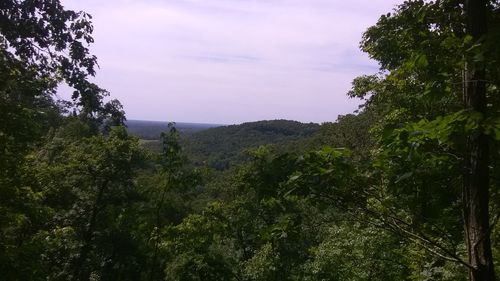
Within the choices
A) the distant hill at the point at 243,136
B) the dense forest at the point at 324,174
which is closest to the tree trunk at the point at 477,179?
the dense forest at the point at 324,174

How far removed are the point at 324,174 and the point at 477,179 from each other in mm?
879

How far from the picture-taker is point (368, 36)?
11898mm

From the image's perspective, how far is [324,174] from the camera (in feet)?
8.64

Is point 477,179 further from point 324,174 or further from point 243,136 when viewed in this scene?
point 243,136

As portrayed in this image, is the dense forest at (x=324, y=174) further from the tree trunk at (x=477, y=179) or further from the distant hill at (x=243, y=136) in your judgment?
the distant hill at (x=243, y=136)

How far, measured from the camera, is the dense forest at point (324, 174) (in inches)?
99.6

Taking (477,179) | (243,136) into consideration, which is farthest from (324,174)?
(243,136)

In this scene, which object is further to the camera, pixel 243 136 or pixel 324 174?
pixel 243 136

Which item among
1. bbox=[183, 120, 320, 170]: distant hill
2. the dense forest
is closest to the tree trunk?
the dense forest

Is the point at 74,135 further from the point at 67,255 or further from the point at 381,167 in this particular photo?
the point at 381,167

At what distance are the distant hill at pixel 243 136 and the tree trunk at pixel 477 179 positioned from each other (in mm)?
116379

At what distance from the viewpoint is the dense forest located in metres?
2.53

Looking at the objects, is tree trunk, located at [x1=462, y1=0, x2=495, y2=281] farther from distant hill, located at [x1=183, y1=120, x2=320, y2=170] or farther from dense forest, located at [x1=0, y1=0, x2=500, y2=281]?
distant hill, located at [x1=183, y1=120, x2=320, y2=170]

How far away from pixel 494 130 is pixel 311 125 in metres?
148
